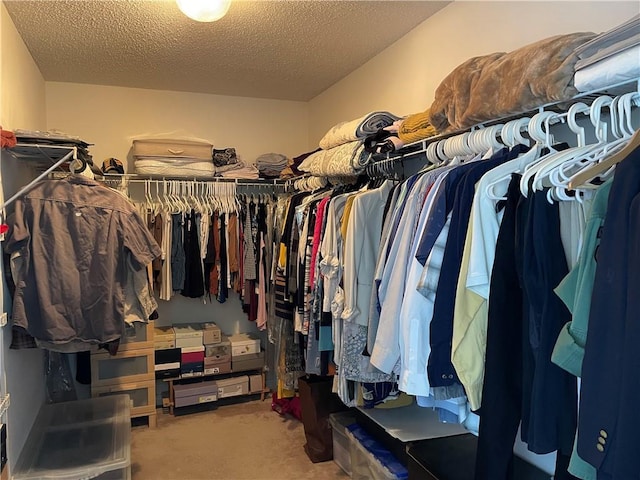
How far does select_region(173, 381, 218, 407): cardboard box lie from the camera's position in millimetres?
3721

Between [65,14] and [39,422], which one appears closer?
[65,14]

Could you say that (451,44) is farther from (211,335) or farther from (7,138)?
(211,335)

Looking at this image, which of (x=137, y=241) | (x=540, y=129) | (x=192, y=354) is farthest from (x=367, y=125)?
(x=192, y=354)

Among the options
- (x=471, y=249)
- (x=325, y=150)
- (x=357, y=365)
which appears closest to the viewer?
(x=471, y=249)

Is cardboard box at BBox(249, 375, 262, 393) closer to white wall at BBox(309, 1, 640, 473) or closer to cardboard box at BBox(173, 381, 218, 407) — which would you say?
cardboard box at BBox(173, 381, 218, 407)

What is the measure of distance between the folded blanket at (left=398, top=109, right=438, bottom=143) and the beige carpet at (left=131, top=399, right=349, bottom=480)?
194cm

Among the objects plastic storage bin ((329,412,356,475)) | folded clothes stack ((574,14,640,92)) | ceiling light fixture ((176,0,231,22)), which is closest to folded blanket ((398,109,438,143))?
folded clothes stack ((574,14,640,92))

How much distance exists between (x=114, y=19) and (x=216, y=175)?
151 centimetres

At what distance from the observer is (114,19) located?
2.57 meters

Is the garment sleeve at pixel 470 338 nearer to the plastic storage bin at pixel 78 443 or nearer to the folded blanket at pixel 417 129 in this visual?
the folded blanket at pixel 417 129

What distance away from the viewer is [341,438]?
2.89 meters

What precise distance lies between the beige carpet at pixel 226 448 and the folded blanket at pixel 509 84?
2138mm

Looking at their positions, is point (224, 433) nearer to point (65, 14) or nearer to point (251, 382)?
point (251, 382)

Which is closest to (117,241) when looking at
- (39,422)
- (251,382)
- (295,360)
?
(39,422)
